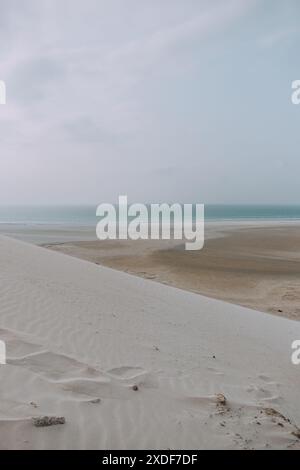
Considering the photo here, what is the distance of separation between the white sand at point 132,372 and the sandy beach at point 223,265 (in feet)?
20.1

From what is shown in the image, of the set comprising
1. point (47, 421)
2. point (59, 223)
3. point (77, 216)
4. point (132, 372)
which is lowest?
point (132, 372)

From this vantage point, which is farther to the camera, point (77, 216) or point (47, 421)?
point (77, 216)

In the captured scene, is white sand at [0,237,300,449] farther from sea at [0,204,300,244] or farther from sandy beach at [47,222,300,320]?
sea at [0,204,300,244]

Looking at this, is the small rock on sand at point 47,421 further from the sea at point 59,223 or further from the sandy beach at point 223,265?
the sea at point 59,223

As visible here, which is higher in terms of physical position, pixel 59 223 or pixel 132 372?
pixel 59 223

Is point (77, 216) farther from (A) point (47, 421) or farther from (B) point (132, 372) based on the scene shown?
(A) point (47, 421)

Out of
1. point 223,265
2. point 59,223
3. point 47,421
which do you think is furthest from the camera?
point 59,223

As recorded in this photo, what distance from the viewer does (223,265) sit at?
22531 millimetres

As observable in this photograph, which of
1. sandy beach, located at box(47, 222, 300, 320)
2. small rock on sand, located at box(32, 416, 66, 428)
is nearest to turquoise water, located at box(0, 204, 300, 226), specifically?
sandy beach, located at box(47, 222, 300, 320)

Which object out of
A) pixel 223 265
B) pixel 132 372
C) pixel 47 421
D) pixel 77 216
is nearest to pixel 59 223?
pixel 77 216

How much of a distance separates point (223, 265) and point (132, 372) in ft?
59.0

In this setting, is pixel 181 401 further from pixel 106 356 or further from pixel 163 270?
pixel 163 270

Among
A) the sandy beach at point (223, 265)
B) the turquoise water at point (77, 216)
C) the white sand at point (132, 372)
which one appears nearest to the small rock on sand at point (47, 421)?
the white sand at point (132, 372)
